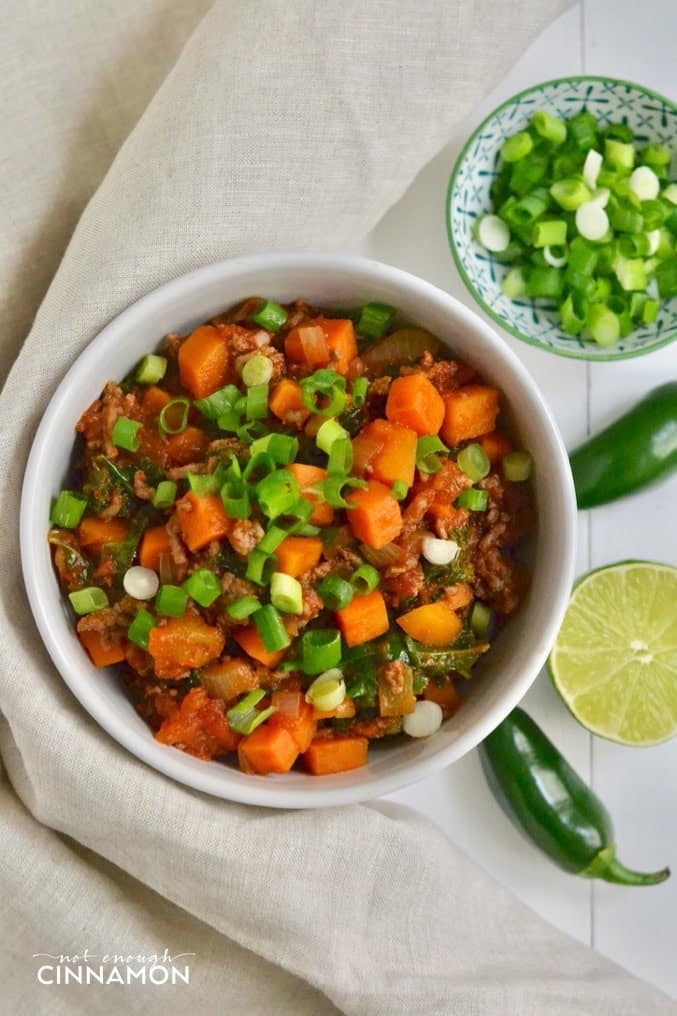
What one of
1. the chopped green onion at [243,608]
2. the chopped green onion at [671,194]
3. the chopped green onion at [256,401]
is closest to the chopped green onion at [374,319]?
the chopped green onion at [256,401]

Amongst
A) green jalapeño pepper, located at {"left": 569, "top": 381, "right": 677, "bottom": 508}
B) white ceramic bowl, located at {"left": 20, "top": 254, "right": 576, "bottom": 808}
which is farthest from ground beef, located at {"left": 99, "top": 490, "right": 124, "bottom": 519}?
green jalapeño pepper, located at {"left": 569, "top": 381, "right": 677, "bottom": 508}

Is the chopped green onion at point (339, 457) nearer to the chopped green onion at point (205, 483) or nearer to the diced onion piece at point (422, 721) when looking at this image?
the chopped green onion at point (205, 483)

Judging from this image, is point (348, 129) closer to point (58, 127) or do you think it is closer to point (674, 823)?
point (58, 127)

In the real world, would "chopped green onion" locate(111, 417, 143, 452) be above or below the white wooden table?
above

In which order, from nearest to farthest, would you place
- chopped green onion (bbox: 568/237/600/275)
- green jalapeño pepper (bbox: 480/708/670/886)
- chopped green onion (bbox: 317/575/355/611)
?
chopped green onion (bbox: 317/575/355/611) < green jalapeño pepper (bbox: 480/708/670/886) < chopped green onion (bbox: 568/237/600/275)

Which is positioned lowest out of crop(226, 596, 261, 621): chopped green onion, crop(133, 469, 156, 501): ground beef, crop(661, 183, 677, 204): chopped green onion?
crop(226, 596, 261, 621): chopped green onion

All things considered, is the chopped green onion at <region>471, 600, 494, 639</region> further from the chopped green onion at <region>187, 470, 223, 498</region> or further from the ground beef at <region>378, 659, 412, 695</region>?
the chopped green onion at <region>187, 470, 223, 498</region>

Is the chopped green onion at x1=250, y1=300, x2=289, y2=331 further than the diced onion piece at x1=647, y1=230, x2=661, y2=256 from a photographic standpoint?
No
